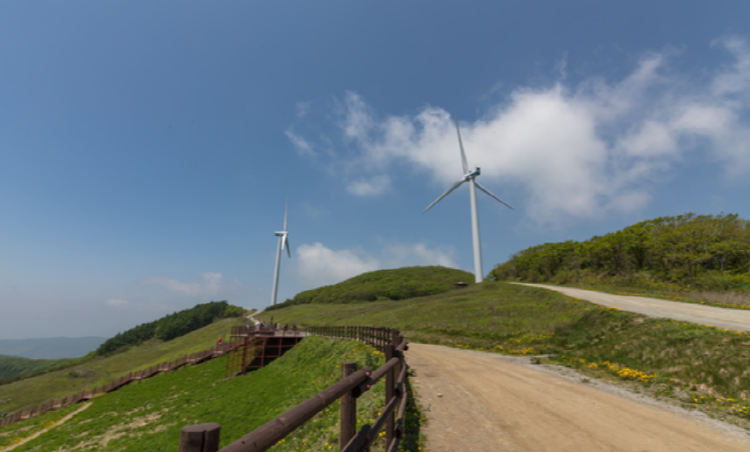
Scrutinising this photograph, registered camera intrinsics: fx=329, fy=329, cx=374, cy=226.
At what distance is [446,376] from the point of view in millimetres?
13727

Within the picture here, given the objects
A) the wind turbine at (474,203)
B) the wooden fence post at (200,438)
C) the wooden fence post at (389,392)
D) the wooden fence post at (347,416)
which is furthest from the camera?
the wind turbine at (474,203)

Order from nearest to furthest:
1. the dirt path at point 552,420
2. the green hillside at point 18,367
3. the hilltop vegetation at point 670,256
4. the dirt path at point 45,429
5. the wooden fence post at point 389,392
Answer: the wooden fence post at point 389,392, the dirt path at point 552,420, the dirt path at point 45,429, the hilltop vegetation at point 670,256, the green hillside at point 18,367

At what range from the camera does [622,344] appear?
16906 mm

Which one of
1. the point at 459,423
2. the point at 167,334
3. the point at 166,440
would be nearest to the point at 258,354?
the point at 166,440

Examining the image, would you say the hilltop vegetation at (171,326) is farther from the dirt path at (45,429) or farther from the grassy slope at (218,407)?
the grassy slope at (218,407)

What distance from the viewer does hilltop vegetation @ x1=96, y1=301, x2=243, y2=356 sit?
11588 cm

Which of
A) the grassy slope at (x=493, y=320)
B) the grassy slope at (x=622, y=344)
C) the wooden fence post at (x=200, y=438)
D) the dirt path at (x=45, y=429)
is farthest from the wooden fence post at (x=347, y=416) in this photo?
the dirt path at (x=45, y=429)

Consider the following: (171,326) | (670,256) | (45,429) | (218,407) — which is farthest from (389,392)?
(171,326)

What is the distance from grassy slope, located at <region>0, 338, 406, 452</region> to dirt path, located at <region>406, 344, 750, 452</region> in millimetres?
2177

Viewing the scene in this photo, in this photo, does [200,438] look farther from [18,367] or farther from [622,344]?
[18,367]

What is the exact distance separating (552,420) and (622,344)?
1168 centimetres

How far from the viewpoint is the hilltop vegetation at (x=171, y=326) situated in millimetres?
115881

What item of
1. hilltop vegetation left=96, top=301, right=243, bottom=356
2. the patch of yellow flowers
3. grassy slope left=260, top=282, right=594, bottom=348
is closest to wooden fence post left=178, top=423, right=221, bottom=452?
the patch of yellow flowers

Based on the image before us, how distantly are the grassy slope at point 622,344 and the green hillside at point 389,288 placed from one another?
75.5 meters
